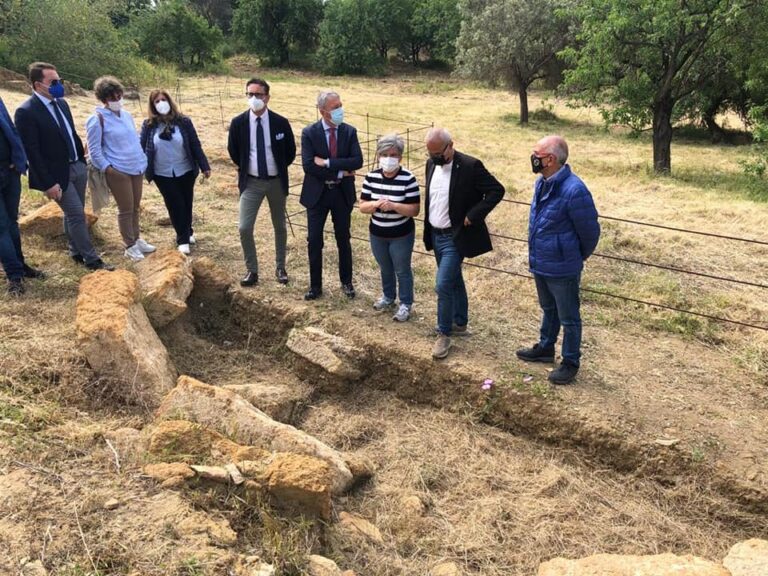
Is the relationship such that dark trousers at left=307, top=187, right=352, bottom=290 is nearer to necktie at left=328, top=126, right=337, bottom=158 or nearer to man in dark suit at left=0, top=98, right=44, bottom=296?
necktie at left=328, top=126, right=337, bottom=158

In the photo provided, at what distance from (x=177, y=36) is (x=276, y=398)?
35344mm

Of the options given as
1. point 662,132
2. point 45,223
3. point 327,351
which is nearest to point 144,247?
point 45,223

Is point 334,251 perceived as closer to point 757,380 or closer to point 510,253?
point 510,253

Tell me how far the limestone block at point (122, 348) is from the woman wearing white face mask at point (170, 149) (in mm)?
1821

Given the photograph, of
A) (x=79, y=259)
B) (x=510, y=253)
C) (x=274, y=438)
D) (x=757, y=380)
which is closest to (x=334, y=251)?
(x=510, y=253)

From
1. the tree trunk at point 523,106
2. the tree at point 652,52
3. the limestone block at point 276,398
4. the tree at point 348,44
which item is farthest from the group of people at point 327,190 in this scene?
the tree at point 348,44

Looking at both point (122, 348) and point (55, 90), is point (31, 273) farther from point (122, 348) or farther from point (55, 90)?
point (122, 348)

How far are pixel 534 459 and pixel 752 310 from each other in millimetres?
3518

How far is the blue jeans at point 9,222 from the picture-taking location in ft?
17.1

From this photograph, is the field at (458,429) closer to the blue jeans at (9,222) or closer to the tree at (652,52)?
the blue jeans at (9,222)

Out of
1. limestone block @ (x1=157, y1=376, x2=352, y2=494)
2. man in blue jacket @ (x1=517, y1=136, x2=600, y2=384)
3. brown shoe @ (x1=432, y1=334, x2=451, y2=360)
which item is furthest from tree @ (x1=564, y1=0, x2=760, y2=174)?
limestone block @ (x1=157, y1=376, x2=352, y2=494)

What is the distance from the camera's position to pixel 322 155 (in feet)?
17.7

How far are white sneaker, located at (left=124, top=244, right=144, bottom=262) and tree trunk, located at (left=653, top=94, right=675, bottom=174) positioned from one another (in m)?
11.7

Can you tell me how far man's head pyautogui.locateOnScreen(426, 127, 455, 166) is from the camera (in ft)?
15.0
